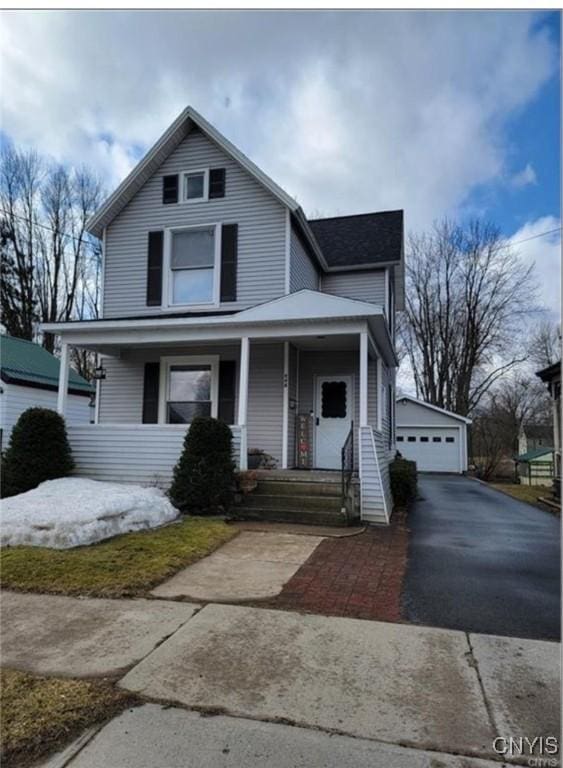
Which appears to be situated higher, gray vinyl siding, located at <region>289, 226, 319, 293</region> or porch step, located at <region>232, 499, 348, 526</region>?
gray vinyl siding, located at <region>289, 226, 319, 293</region>

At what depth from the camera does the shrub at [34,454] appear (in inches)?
340

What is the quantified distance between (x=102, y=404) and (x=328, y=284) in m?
6.60

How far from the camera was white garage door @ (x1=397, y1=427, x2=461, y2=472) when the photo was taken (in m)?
25.6

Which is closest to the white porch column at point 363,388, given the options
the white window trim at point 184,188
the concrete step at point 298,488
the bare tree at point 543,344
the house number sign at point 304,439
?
the concrete step at point 298,488

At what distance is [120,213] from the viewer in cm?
1191

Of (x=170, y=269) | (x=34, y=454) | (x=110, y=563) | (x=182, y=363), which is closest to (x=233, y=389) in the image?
(x=182, y=363)

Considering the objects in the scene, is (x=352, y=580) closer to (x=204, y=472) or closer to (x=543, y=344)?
(x=204, y=472)

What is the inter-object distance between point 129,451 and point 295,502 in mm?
3560

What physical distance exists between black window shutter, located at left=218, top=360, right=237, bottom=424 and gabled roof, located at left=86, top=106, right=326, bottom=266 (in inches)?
144

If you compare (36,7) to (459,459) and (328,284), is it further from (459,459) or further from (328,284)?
(459,459)

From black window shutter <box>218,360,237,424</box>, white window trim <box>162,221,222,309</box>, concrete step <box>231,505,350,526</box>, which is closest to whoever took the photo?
concrete step <box>231,505,350,526</box>

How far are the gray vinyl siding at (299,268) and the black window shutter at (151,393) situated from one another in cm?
360

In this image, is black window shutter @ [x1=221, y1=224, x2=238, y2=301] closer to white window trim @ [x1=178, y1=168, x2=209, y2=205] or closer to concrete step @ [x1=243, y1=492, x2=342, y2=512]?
white window trim @ [x1=178, y1=168, x2=209, y2=205]

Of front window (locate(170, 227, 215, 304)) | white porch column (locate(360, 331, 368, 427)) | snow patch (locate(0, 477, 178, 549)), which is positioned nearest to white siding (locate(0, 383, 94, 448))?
front window (locate(170, 227, 215, 304))
